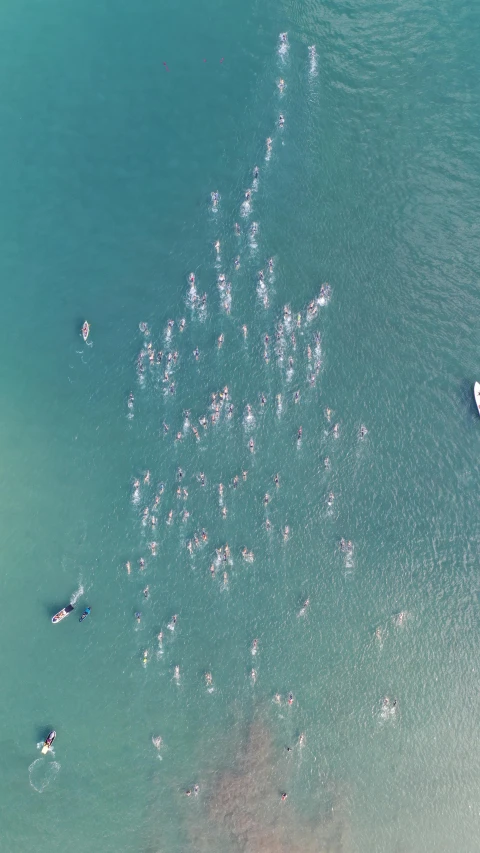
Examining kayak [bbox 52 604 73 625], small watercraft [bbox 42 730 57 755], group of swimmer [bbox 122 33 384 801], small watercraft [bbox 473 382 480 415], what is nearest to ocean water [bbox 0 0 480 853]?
group of swimmer [bbox 122 33 384 801]

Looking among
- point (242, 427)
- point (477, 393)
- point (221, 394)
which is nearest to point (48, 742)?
point (242, 427)

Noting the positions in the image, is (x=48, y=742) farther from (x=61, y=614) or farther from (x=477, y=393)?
(x=477, y=393)

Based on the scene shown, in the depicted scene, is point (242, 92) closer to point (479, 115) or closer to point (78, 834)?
point (479, 115)

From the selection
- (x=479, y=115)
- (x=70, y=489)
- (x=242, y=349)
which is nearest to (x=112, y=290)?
(x=242, y=349)

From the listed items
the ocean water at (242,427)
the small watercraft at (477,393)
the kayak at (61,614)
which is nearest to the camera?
the ocean water at (242,427)

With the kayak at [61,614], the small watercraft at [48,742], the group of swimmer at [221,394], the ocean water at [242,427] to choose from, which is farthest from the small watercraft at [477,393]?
the small watercraft at [48,742]

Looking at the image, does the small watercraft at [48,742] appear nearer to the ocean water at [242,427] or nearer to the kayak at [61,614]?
the ocean water at [242,427]

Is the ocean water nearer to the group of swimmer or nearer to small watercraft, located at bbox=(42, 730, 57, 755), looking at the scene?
the group of swimmer

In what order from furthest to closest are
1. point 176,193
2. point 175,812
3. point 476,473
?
1. point 176,193
2. point 476,473
3. point 175,812

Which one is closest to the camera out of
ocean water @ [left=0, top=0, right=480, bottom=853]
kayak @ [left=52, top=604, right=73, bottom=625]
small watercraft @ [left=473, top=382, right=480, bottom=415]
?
ocean water @ [left=0, top=0, right=480, bottom=853]
